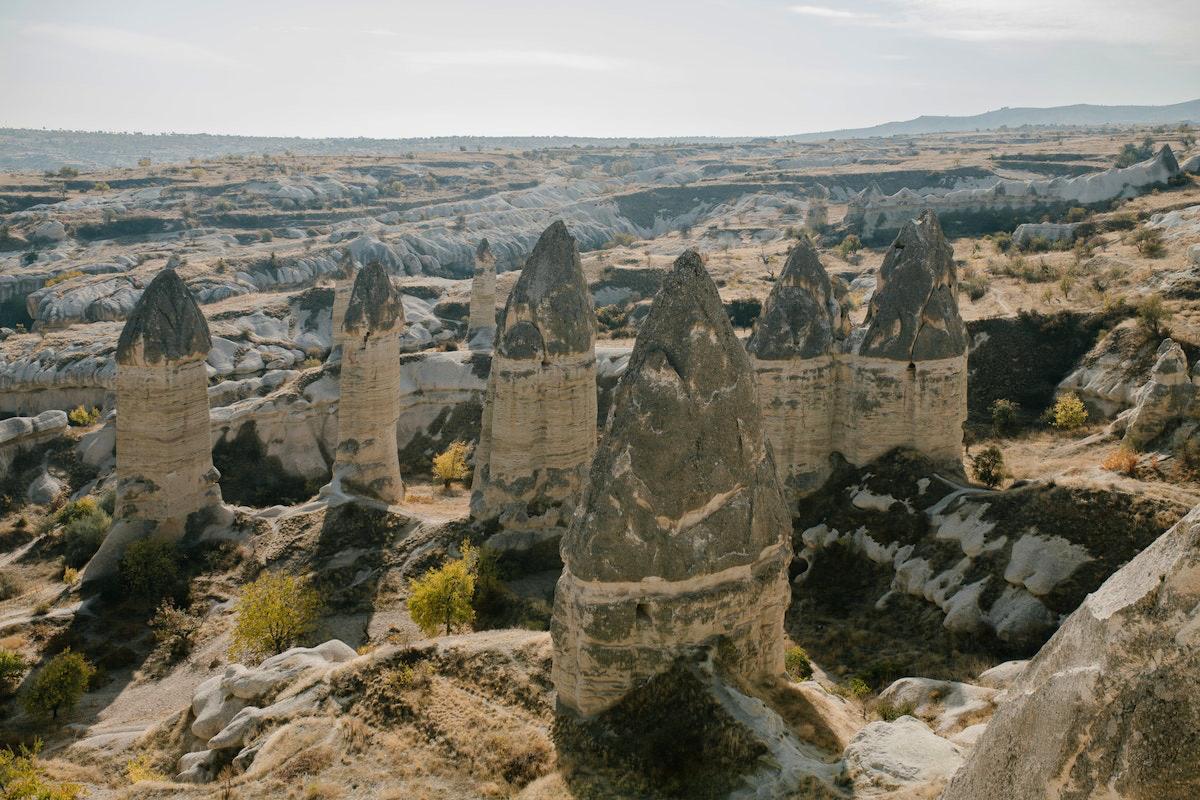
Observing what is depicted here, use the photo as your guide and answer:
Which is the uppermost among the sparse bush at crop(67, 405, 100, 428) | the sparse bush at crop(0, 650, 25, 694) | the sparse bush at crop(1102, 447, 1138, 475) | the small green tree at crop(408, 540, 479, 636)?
the sparse bush at crop(1102, 447, 1138, 475)

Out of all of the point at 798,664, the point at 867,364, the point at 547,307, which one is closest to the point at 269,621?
the point at 547,307

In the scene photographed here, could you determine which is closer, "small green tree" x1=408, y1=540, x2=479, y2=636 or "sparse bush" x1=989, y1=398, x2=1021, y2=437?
"small green tree" x1=408, y1=540, x2=479, y2=636

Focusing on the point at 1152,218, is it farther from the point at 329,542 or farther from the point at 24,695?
the point at 24,695

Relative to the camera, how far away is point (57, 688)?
17.5 metres

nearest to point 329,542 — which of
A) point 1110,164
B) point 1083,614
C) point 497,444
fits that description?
point 497,444

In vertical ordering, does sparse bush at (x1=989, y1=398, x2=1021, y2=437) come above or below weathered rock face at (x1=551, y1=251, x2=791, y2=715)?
below

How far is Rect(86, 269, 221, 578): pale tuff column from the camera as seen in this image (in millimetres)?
23328

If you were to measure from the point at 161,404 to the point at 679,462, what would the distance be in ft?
59.2

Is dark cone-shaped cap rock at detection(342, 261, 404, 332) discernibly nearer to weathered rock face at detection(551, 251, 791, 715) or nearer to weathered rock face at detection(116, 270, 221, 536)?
weathered rock face at detection(116, 270, 221, 536)

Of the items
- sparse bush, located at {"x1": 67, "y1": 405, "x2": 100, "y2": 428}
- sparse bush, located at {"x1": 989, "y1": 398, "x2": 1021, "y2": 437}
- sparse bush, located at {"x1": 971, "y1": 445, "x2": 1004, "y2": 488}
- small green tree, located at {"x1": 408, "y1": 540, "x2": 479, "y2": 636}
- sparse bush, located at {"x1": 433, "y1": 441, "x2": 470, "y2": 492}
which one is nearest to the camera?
small green tree, located at {"x1": 408, "y1": 540, "x2": 479, "y2": 636}

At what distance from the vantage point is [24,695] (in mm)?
18266

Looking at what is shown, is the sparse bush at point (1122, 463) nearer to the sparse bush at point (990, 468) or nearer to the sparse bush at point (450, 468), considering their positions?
the sparse bush at point (990, 468)

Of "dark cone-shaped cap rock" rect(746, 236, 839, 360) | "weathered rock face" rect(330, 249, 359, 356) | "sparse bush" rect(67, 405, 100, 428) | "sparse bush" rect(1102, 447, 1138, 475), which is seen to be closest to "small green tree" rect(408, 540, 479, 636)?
Result: "dark cone-shaped cap rock" rect(746, 236, 839, 360)

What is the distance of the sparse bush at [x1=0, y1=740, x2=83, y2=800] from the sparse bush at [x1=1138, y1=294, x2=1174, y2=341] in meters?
32.3
